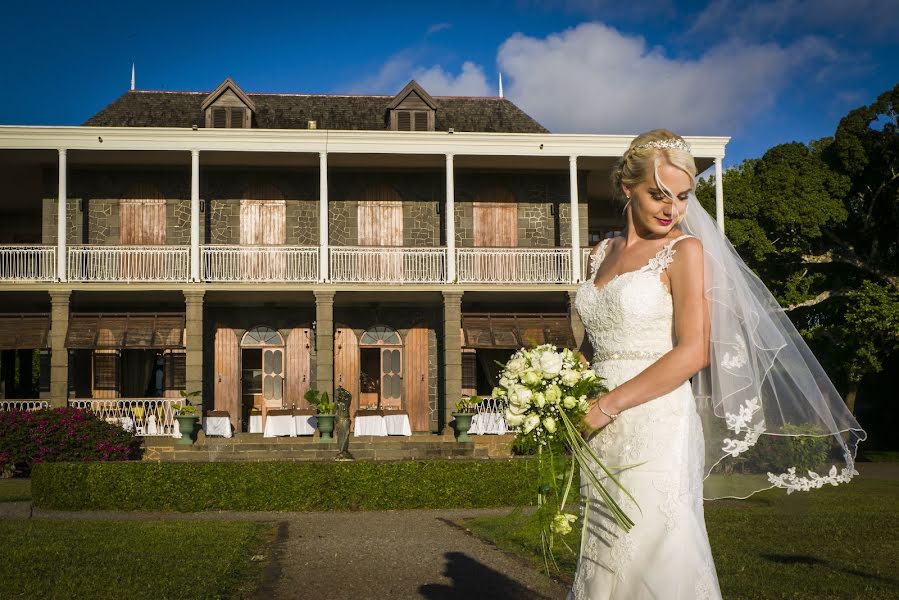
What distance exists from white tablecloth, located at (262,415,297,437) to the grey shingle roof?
730 cm

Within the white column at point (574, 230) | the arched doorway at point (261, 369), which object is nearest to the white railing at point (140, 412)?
the arched doorway at point (261, 369)

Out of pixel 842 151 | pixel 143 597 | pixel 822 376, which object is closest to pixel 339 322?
pixel 842 151

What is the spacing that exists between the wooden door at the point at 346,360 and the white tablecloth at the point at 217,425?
3217mm

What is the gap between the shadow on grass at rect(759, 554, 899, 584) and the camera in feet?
25.1

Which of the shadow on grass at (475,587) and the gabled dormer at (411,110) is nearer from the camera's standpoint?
the shadow on grass at (475,587)

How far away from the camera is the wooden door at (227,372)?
2352 centimetres

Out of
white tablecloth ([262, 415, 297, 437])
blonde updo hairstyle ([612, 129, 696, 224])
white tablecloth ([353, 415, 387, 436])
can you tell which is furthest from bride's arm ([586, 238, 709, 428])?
white tablecloth ([262, 415, 297, 437])

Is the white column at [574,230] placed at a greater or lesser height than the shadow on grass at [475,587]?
greater

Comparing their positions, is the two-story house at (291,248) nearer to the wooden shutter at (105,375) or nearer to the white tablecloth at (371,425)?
the wooden shutter at (105,375)

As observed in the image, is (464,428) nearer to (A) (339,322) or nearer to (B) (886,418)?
(A) (339,322)

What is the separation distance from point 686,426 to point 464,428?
16877 millimetres

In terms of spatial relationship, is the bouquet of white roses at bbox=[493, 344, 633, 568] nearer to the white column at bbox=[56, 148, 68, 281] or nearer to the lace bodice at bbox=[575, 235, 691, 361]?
the lace bodice at bbox=[575, 235, 691, 361]

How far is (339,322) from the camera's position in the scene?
24031 millimetres

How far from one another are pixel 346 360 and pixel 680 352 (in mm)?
20796
